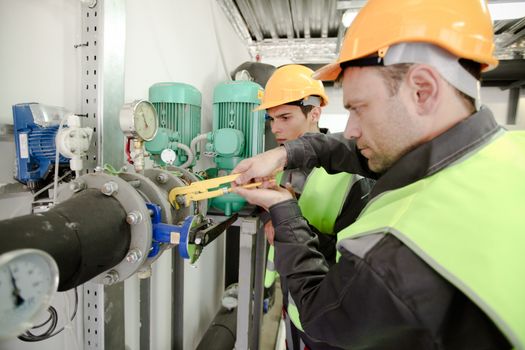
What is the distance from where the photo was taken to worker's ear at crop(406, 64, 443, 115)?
488 mm

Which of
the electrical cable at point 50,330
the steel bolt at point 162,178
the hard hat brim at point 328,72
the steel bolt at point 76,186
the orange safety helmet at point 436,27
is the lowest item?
the electrical cable at point 50,330

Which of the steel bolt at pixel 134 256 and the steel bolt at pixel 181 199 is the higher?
the steel bolt at pixel 181 199

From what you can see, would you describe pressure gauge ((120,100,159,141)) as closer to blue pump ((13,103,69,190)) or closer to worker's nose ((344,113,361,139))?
blue pump ((13,103,69,190))

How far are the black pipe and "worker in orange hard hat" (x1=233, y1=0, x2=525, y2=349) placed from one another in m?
1.53

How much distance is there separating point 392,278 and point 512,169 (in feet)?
0.84

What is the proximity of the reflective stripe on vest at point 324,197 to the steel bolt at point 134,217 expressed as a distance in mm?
713

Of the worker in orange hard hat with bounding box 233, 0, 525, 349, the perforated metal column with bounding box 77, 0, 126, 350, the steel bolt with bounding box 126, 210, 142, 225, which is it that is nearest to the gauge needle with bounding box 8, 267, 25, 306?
the steel bolt with bounding box 126, 210, 142, 225

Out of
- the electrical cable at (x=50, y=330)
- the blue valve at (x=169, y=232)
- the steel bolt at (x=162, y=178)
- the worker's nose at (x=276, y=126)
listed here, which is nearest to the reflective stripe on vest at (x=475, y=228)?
the blue valve at (x=169, y=232)

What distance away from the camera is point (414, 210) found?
0.40 metres

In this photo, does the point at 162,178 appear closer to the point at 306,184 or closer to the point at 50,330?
the point at 50,330

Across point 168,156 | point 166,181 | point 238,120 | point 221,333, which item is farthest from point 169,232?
point 221,333

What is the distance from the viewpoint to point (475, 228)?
36 centimetres

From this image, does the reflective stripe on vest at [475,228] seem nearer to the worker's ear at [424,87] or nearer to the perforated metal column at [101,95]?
the worker's ear at [424,87]

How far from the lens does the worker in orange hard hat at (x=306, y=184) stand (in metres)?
0.99
